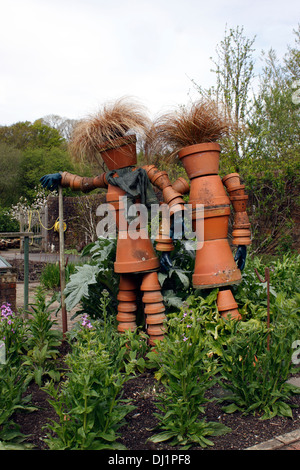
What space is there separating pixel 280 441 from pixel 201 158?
6.84 feet

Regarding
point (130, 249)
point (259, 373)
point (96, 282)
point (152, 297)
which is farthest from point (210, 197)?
point (259, 373)

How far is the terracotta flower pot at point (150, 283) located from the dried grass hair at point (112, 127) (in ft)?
3.66

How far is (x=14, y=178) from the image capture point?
2775 cm

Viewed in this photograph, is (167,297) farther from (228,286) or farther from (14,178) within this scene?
(14,178)

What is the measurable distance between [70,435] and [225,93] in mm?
7192

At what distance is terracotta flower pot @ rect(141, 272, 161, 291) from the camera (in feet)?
11.4

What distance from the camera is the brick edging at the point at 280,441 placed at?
2.19 metres

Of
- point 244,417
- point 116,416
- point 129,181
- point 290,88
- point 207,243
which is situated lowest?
point 244,417

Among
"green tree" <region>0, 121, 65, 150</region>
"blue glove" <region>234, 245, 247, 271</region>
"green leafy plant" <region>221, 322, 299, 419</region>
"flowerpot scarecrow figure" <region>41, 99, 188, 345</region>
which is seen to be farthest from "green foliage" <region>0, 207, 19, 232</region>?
"green leafy plant" <region>221, 322, 299, 419</region>

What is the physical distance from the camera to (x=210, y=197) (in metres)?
3.40

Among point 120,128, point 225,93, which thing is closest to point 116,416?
point 120,128

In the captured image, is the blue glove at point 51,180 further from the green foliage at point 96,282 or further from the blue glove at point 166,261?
the blue glove at point 166,261

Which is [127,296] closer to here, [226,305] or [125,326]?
[125,326]

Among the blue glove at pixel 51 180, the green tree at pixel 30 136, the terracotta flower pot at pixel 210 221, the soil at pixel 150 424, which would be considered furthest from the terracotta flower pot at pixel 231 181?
the green tree at pixel 30 136
